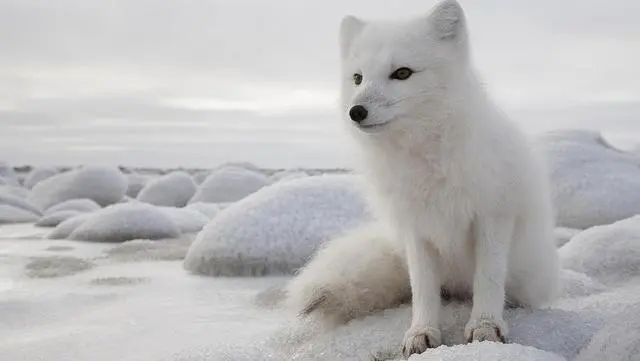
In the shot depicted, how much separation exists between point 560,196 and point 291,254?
108 inches

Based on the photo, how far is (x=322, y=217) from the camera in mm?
3939

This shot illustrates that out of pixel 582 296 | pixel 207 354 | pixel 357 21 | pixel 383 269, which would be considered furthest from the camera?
pixel 582 296

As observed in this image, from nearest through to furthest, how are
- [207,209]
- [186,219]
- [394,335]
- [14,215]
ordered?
1. [394,335]
2. [186,219]
3. [207,209]
4. [14,215]

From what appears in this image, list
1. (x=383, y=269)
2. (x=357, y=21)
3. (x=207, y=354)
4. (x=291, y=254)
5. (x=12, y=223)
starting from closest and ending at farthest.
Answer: (x=207, y=354) → (x=357, y=21) → (x=383, y=269) → (x=291, y=254) → (x=12, y=223)

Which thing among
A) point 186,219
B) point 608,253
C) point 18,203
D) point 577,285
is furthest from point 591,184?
point 18,203

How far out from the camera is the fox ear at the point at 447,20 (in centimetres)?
206

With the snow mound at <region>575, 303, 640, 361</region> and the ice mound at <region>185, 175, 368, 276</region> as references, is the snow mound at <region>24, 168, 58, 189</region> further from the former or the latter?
the snow mound at <region>575, 303, 640, 361</region>

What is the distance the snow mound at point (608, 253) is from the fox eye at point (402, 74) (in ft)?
6.27

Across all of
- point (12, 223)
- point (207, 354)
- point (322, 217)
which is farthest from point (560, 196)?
point (12, 223)

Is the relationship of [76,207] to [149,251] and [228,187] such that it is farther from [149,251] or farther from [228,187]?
[149,251]

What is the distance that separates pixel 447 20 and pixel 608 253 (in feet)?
6.31

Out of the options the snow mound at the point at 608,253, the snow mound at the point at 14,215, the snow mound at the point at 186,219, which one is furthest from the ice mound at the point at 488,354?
the snow mound at the point at 14,215

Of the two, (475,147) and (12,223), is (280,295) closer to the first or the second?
(475,147)

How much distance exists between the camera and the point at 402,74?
198 cm
